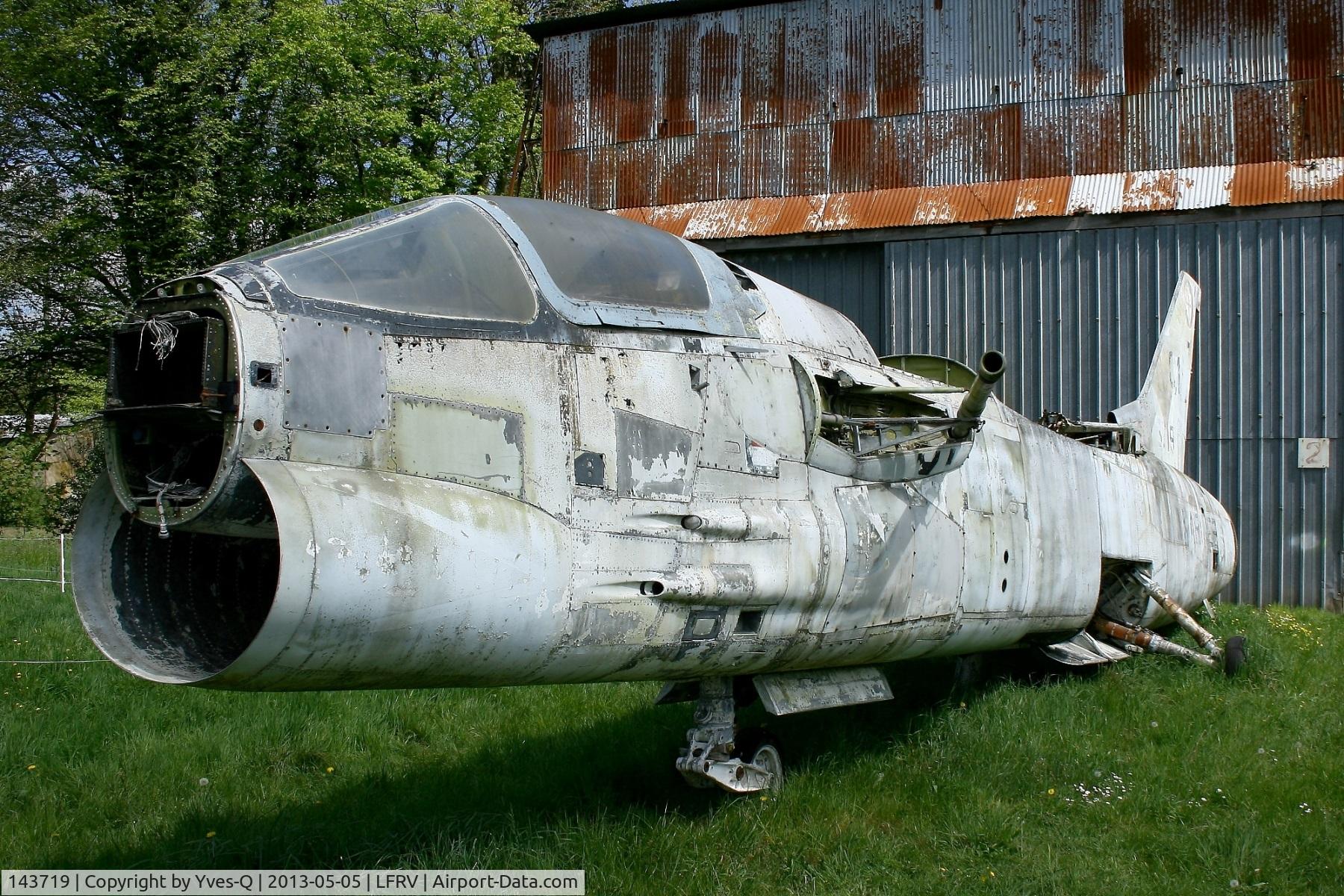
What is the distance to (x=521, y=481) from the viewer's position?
4250mm

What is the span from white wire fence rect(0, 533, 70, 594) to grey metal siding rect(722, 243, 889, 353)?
32.8 ft

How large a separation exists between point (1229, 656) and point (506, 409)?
725 centimetres

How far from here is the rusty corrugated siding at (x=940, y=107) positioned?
556 inches

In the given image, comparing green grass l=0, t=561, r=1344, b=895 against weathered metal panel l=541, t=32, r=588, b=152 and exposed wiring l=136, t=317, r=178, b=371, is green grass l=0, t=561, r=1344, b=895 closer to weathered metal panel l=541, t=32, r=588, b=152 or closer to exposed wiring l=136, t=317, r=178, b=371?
exposed wiring l=136, t=317, r=178, b=371

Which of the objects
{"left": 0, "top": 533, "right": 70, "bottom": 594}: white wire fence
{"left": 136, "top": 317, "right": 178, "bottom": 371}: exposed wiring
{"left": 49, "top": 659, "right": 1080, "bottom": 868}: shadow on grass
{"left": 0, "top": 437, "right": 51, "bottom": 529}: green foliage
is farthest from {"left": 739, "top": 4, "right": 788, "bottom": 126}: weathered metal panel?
{"left": 0, "top": 437, "right": 51, "bottom": 529}: green foliage

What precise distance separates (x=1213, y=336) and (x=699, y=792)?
10.9 metres

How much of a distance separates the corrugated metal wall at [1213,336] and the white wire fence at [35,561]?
39.4ft

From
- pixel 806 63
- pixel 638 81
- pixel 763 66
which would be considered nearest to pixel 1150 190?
pixel 806 63

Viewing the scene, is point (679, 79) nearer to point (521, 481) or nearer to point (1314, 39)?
point (1314, 39)

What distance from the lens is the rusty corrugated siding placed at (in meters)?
14.1

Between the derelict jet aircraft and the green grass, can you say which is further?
the green grass

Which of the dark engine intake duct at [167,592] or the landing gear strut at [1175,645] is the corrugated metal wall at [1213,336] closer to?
the landing gear strut at [1175,645]

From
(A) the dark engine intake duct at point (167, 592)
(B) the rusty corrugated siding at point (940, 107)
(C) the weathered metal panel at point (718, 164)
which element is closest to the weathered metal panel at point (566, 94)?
(B) the rusty corrugated siding at point (940, 107)

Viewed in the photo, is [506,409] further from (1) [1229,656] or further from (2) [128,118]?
→ (2) [128,118]
